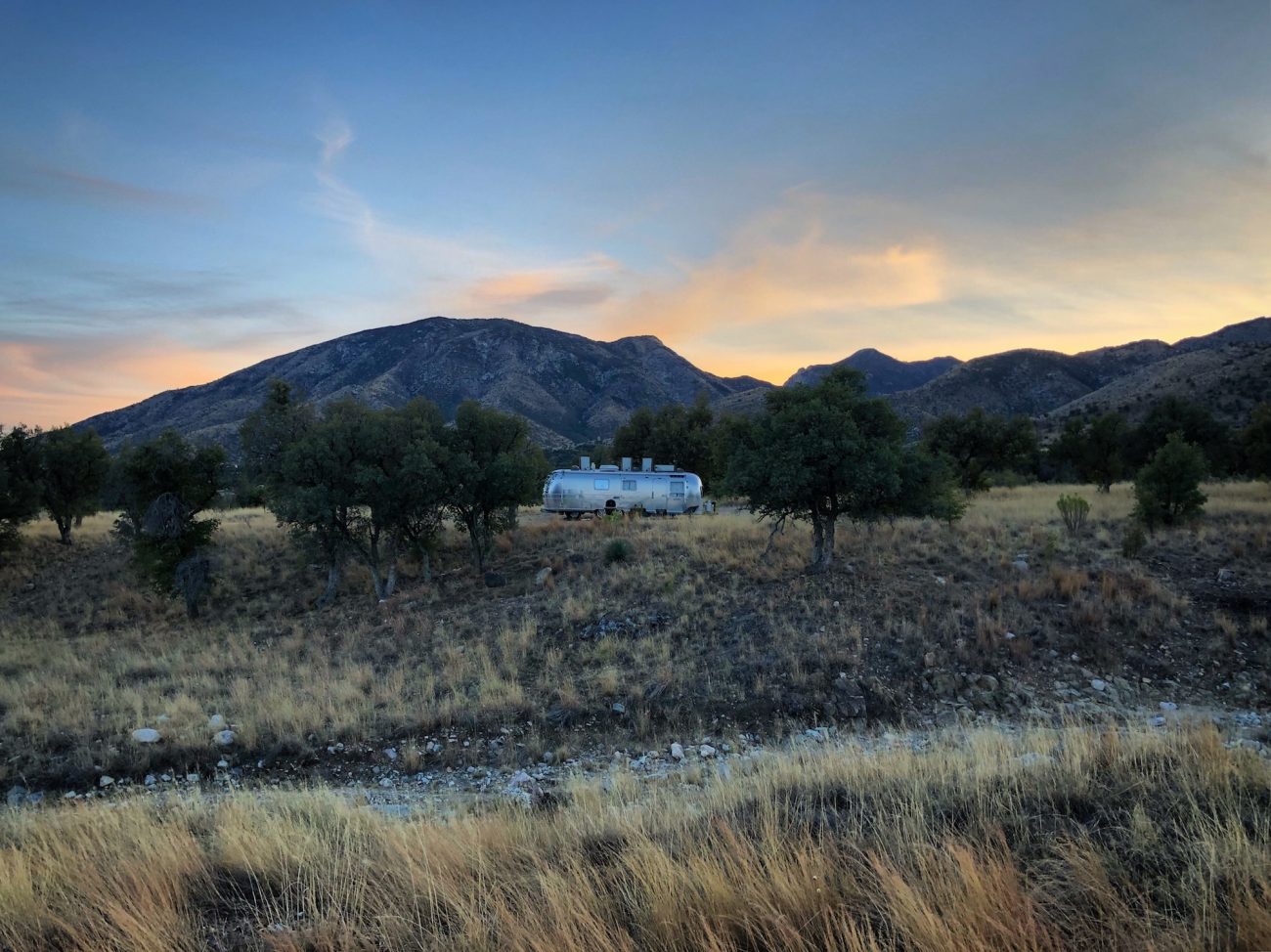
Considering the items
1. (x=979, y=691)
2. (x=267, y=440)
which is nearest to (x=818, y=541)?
(x=979, y=691)

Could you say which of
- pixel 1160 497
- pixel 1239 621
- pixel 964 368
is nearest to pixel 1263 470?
pixel 1160 497

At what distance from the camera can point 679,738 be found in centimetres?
1041

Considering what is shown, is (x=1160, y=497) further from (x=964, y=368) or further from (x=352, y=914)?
(x=964, y=368)

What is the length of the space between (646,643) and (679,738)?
4.16 metres

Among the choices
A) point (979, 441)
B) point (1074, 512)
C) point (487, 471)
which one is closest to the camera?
point (1074, 512)

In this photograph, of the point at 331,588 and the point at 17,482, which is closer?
the point at 331,588

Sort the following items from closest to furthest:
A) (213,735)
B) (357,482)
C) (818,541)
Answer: (213,735) → (818,541) → (357,482)

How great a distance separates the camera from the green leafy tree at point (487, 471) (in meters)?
Answer: 23.9

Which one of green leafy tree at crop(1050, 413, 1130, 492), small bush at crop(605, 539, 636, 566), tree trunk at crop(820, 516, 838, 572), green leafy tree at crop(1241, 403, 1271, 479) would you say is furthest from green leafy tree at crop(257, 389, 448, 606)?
green leafy tree at crop(1241, 403, 1271, 479)

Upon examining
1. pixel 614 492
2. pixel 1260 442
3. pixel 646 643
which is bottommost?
pixel 646 643

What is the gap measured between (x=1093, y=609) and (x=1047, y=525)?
32.0ft

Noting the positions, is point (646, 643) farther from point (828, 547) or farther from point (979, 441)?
point (979, 441)

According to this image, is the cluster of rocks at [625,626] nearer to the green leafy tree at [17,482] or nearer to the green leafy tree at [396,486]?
the green leafy tree at [396,486]

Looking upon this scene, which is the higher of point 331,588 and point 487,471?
point 487,471
